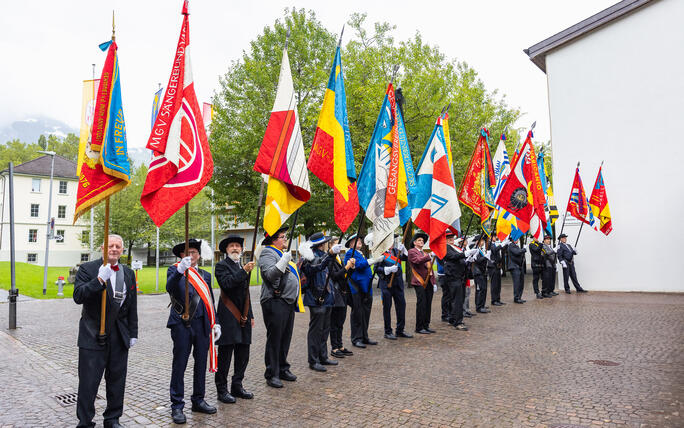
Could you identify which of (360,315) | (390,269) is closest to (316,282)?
(360,315)

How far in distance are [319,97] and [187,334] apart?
17.4 meters

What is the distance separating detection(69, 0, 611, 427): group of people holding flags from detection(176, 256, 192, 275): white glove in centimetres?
3

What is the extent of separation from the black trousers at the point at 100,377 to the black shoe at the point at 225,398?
124 centimetres

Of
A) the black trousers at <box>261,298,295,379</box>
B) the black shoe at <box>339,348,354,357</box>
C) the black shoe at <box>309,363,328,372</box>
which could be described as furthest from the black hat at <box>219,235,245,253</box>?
the black shoe at <box>339,348,354,357</box>

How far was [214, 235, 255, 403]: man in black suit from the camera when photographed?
18.8 feet

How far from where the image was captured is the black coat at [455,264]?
411 inches

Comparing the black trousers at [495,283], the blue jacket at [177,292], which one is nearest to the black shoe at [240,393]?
the blue jacket at [177,292]

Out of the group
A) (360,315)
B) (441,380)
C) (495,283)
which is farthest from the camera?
(495,283)

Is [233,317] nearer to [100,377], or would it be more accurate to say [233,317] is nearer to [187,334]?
[187,334]

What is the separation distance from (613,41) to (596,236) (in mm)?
8065

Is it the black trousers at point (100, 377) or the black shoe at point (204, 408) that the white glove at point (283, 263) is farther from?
the black trousers at point (100, 377)

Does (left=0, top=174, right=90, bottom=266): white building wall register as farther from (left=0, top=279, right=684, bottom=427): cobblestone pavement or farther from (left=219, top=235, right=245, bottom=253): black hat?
(left=219, top=235, right=245, bottom=253): black hat

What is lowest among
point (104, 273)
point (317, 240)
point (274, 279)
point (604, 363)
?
point (604, 363)

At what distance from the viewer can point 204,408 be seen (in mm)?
5289
